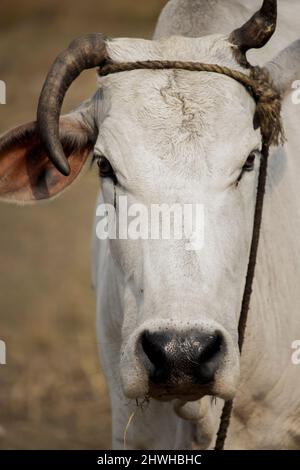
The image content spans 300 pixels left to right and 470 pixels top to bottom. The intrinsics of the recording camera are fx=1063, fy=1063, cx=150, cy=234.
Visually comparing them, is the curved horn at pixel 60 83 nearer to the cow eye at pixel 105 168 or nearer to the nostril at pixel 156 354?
the cow eye at pixel 105 168

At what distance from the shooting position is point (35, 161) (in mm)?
4926

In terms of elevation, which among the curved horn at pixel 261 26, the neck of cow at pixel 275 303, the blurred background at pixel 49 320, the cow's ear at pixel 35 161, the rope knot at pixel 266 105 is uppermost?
the curved horn at pixel 261 26

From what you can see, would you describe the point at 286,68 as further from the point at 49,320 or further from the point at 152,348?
the point at 49,320

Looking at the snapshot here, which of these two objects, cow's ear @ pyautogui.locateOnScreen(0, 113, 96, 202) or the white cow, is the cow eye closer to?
the white cow

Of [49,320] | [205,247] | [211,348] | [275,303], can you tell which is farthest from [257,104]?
[49,320]

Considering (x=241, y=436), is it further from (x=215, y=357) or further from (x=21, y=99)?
(x=21, y=99)

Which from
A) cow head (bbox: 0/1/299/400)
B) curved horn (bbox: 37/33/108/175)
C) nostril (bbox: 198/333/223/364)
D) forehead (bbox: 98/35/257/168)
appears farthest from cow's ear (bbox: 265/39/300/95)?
nostril (bbox: 198/333/223/364)

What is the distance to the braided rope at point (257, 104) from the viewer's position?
4.44 m

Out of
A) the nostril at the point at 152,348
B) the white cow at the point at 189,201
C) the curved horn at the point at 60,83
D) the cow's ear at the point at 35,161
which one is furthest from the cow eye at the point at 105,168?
the nostril at the point at 152,348

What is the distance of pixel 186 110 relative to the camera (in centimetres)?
425

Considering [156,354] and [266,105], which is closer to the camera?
[156,354]

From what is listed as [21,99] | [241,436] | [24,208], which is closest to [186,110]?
[241,436]

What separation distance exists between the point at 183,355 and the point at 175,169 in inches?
30.0

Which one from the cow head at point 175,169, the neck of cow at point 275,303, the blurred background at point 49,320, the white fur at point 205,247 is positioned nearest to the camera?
the cow head at point 175,169
